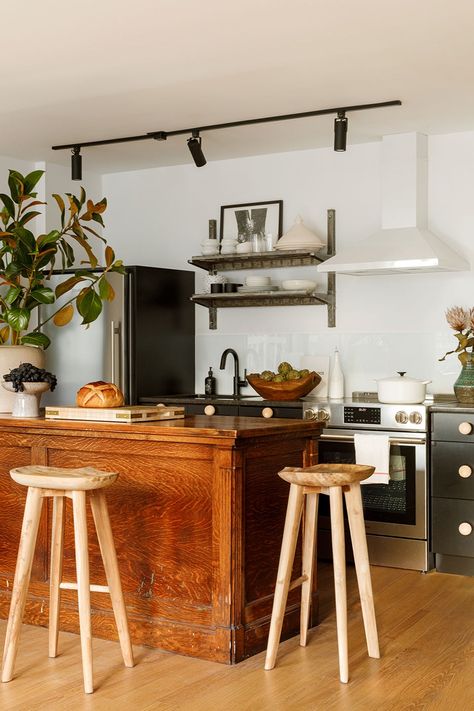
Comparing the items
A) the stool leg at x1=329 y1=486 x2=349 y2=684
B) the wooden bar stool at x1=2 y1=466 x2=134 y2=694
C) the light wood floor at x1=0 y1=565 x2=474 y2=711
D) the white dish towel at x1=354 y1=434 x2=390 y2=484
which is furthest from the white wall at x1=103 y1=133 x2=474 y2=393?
the wooden bar stool at x1=2 y1=466 x2=134 y2=694

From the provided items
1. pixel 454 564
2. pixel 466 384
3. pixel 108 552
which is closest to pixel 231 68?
pixel 466 384

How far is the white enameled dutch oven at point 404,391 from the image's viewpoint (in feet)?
17.5

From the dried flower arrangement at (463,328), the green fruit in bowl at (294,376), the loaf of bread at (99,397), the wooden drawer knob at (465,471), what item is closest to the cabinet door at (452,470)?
the wooden drawer knob at (465,471)

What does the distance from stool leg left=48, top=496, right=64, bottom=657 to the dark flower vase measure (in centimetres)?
266

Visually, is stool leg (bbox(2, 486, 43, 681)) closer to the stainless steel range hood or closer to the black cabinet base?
the black cabinet base

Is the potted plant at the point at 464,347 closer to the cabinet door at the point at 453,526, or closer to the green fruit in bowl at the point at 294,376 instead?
the cabinet door at the point at 453,526

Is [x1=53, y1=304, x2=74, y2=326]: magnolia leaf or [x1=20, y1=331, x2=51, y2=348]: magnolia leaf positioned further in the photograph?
[x1=53, y1=304, x2=74, y2=326]: magnolia leaf

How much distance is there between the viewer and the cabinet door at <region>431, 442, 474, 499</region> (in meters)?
5.06

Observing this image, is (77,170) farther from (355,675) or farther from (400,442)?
(355,675)

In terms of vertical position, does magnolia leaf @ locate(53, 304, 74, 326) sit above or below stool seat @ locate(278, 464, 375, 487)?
above

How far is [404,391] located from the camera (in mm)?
5324

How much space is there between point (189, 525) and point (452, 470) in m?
1.97

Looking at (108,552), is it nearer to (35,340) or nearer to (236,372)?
(35,340)

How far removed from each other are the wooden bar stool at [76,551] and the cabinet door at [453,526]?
2.23m
